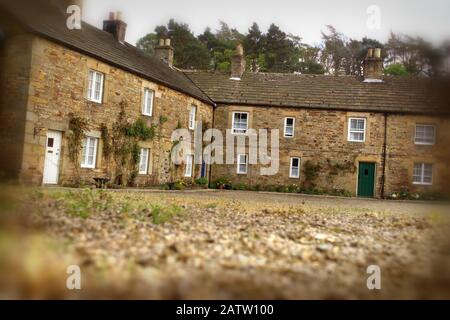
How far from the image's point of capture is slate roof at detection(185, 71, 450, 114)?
24.7 meters

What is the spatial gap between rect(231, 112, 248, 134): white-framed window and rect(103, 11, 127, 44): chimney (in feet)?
28.8

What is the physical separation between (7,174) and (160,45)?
2527 cm

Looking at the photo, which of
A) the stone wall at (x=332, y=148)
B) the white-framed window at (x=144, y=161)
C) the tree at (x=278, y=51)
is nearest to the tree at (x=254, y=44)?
the tree at (x=278, y=51)

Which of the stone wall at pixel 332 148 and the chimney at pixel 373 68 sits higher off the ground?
the chimney at pixel 373 68

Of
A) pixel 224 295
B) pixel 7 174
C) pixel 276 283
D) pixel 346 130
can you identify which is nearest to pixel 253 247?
pixel 276 283

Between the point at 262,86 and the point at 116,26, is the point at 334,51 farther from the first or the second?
the point at 116,26

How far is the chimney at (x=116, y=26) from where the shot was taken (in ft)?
72.4

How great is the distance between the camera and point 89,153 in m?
16.8

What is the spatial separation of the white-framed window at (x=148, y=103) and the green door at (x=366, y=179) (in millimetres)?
13760

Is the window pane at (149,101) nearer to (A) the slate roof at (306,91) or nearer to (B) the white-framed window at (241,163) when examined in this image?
(A) the slate roof at (306,91)

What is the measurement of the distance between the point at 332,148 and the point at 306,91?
14.9 ft

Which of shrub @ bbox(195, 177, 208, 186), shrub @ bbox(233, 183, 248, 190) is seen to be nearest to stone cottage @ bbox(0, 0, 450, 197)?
shrub @ bbox(233, 183, 248, 190)

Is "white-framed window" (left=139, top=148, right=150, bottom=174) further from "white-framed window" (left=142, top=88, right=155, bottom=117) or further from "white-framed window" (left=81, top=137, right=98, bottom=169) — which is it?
"white-framed window" (left=81, top=137, right=98, bottom=169)
